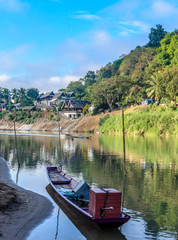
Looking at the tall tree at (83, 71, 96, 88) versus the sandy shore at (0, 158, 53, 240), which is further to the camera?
the tall tree at (83, 71, 96, 88)

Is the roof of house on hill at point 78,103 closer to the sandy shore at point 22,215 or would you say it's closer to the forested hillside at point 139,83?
the forested hillside at point 139,83

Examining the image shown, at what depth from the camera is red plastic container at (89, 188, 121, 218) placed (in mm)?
10320

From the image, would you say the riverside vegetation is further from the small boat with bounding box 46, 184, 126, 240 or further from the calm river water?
the small boat with bounding box 46, 184, 126, 240

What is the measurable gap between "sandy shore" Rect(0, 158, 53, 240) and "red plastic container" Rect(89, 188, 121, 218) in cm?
285

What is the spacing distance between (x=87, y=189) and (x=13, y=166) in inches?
573

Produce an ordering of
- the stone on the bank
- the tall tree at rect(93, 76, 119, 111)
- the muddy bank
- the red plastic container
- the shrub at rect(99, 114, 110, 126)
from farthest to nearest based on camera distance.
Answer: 1. the muddy bank
2. the tall tree at rect(93, 76, 119, 111)
3. the shrub at rect(99, 114, 110, 126)
4. the stone on the bank
5. the red plastic container

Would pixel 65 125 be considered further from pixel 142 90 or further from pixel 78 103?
pixel 142 90

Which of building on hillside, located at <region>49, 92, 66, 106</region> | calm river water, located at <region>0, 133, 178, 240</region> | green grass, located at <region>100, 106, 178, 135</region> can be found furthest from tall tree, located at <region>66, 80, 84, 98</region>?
calm river water, located at <region>0, 133, 178, 240</region>

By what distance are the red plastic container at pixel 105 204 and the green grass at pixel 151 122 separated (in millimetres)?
47010

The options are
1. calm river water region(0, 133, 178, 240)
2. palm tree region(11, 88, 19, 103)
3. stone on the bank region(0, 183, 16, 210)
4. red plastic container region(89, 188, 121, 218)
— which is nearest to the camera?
red plastic container region(89, 188, 121, 218)

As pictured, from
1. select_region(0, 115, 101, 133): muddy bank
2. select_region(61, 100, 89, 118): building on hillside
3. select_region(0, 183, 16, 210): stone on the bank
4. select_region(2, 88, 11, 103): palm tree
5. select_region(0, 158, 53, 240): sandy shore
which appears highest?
select_region(2, 88, 11, 103): palm tree

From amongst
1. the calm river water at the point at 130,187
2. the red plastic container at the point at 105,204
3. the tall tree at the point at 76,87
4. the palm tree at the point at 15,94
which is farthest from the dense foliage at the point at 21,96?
the red plastic container at the point at 105,204

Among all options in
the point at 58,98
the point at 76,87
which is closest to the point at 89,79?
the point at 76,87

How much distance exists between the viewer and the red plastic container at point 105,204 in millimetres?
10320
